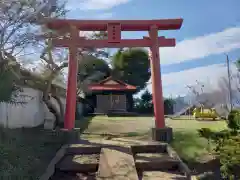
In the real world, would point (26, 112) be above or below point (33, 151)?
above

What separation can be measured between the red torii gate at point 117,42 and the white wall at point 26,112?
1596mm

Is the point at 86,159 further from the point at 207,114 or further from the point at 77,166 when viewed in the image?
the point at 207,114

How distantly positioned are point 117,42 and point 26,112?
5070mm

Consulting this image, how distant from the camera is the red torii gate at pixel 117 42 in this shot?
362 inches

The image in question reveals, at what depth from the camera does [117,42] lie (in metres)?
9.63

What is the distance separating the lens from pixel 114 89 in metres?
25.5

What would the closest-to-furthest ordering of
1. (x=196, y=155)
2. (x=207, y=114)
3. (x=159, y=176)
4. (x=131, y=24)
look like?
1. (x=159, y=176)
2. (x=196, y=155)
3. (x=131, y=24)
4. (x=207, y=114)

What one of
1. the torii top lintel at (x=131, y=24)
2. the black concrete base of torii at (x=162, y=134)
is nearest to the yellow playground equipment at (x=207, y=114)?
the torii top lintel at (x=131, y=24)

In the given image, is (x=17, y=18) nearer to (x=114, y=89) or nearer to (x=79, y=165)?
(x=79, y=165)

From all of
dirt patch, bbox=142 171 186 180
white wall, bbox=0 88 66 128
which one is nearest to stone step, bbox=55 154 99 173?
dirt patch, bbox=142 171 186 180

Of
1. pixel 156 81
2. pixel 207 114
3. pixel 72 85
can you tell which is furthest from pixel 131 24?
pixel 207 114

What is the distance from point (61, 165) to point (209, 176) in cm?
317

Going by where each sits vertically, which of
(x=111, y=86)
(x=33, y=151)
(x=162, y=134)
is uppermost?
(x=111, y=86)

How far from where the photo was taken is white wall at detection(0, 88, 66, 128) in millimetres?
9758
